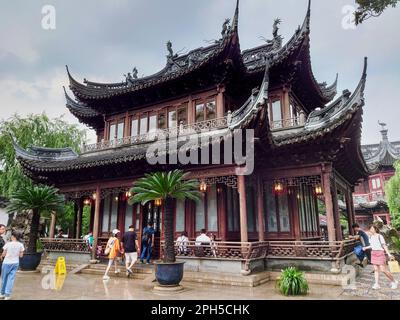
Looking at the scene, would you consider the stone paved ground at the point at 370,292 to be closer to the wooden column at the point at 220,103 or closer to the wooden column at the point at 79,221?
the wooden column at the point at 220,103

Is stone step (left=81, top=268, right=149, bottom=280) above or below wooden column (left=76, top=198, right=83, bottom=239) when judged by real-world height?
below

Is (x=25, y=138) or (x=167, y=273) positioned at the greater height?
(x=25, y=138)

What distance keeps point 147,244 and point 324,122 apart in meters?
7.40

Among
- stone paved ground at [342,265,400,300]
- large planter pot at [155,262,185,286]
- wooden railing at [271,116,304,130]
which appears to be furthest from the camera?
wooden railing at [271,116,304,130]

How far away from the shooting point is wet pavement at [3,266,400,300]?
7.05 m

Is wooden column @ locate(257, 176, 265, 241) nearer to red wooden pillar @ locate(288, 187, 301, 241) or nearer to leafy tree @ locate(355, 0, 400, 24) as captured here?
red wooden pillar @ locate(288, 187, 301, 241)

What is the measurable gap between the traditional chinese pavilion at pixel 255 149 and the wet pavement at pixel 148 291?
1.22 meters

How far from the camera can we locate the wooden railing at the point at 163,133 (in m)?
12.0

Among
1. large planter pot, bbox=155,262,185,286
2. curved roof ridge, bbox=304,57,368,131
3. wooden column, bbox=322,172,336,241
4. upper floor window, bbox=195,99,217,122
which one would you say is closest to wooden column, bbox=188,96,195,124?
upper floor window, bbox=195,99,217,122

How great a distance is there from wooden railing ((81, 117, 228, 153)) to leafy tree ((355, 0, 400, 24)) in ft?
20.6

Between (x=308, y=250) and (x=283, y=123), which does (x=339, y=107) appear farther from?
(x=308, y=250)

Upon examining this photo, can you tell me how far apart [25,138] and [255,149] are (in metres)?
17.3

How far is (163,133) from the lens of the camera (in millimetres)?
13289

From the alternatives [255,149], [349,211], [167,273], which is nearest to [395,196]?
[349,211]
